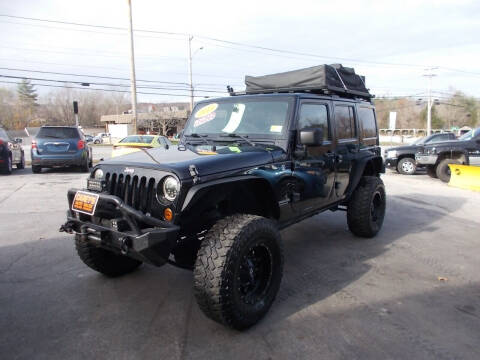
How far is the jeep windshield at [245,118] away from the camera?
12.9 feet

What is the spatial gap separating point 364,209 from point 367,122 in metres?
1.48

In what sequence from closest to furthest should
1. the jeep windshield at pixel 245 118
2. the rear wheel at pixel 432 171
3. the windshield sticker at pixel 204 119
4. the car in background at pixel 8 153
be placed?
the jeep windshield at pixel 245 118 → the windshield sticker at pixel 204 119 → the car in background at pixel 8 153 → the rear wheel at pixel 432 171

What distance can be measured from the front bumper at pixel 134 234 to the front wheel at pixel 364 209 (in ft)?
10.4

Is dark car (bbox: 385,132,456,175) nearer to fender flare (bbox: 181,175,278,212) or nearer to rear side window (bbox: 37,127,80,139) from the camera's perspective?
rear side window (bbox: 37,127,80,139)

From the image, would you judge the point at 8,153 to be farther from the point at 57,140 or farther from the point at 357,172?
the point at 357,172

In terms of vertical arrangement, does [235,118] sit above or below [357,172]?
above

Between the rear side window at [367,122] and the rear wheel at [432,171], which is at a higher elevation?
the rear side window at [367,122]

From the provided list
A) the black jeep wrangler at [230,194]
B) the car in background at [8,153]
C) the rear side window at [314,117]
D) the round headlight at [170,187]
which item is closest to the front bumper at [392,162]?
the black jeep wrangler at [230,194]

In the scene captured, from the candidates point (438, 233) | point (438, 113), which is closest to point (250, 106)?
point (438, 233)

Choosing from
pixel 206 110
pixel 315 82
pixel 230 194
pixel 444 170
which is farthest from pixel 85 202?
pixel 444 170

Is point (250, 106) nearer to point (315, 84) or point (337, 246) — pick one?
point (315, 84)

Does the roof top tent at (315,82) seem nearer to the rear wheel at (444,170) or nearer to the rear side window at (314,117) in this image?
the rear side window at (314,117)

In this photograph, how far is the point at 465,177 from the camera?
33.7 feet

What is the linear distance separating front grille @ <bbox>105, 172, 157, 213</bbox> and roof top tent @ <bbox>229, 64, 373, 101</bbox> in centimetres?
227
